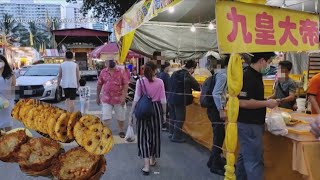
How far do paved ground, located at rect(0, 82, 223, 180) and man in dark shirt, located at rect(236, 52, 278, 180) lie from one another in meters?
1.32

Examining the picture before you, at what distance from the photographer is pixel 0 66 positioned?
493 cm

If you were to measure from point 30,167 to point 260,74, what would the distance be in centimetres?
256

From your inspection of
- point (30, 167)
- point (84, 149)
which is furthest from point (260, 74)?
point (30, 167)

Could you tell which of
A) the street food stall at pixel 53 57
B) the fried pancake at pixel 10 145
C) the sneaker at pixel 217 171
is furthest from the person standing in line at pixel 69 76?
the street food stall at pixel 53 57

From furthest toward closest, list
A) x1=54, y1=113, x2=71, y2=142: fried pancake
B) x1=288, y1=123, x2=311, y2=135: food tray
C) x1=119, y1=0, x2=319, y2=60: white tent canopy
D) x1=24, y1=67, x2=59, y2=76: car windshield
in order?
x1=24, y1=67, x2=59, y2=76: car windshield
x1=119, y1=0, x2=319, y2=60: white tent canopy
x1=288, y1=123, x2=311, y2=135: food tray
x1=54, y1=113, x2=71, y2=142: fried pancake

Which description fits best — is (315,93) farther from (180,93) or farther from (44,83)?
(44,83)

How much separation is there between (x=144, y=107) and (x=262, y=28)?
7.83 ft

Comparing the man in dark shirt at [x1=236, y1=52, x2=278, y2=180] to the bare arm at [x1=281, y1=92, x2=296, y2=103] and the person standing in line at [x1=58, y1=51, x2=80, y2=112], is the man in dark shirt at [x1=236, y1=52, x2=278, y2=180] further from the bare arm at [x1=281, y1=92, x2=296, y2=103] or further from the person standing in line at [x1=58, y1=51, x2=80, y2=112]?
the person standing in line at [x1=58, y1=51, x2=80, y2=112]

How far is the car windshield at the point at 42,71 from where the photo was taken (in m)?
14.7

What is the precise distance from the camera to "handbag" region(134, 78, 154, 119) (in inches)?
201

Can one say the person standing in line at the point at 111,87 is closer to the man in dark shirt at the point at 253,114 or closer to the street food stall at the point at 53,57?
the man in dark shirt at the point at 253,114

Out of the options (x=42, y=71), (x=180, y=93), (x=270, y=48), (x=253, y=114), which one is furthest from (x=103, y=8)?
(x=270, y=48)

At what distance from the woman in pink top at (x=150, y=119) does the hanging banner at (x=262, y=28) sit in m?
2.25

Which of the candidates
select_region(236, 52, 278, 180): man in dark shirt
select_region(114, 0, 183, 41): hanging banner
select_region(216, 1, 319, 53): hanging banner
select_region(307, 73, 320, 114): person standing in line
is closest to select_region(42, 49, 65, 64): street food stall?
select_region(114, 0, 183, 41): hanging banner
